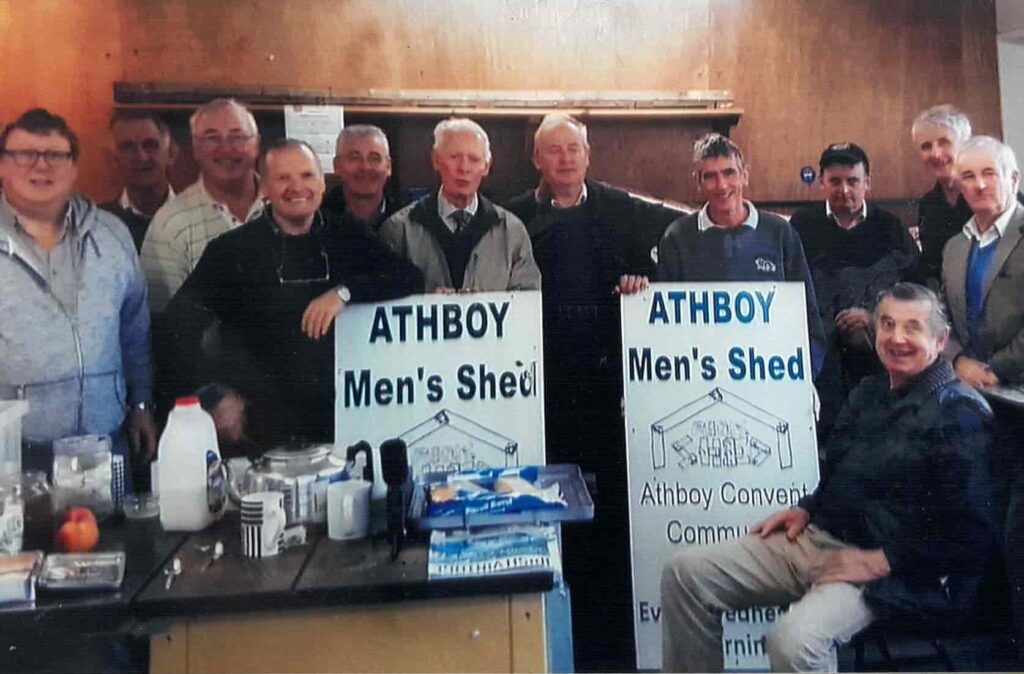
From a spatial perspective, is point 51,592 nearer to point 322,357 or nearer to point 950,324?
point 322,357

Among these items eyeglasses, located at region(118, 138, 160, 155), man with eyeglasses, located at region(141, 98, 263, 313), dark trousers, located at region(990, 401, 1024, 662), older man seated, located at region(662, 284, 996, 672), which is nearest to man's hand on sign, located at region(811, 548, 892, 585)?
older man seated, located at region(662, 284, 996, 672)

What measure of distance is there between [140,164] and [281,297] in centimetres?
36

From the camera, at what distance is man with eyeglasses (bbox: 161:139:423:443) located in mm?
1603

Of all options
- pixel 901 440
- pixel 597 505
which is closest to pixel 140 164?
pixel 597 505

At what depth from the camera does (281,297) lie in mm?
1610

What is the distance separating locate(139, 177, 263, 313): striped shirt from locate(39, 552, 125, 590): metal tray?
1.75 feet

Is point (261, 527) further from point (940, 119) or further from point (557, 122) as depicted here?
point (940, 119)

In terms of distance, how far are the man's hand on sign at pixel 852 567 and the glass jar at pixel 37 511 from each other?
1.33 meters

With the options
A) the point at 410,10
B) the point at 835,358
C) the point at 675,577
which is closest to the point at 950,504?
the point at 835,358

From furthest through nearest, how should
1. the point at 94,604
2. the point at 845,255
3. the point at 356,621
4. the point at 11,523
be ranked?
the point at 845,255, the point at 11,523, the point at 356,621, the point at 94,604

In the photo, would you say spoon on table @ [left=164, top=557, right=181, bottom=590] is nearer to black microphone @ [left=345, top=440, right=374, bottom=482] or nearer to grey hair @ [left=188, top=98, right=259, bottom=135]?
black microphone @ [left=345, top=440, right=374, bottom=482]

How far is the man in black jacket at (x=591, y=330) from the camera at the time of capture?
1.65 meters

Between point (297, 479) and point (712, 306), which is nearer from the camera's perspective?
point (297, 479)

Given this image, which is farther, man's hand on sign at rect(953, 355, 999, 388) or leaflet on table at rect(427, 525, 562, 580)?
man's hand on sign at rect(953, 355, 999, 388)
